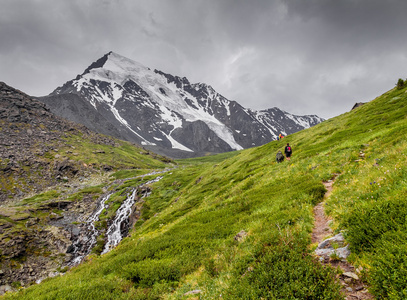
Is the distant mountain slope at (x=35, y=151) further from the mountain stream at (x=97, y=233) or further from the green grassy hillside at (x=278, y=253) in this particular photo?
the green grassy hillside at (x=278, y=253)

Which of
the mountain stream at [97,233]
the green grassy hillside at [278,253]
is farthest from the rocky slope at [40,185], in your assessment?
the green grassy hillside at [278,253]

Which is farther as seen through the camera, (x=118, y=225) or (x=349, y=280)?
(x=118, y=225)

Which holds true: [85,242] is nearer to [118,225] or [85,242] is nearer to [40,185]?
[118,225]

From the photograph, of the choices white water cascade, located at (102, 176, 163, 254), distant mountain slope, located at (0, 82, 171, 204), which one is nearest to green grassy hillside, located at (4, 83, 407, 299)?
white water cascade, located at (102, 176, 163, 254)

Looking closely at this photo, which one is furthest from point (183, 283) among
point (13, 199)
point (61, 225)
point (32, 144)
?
point (32, 144)

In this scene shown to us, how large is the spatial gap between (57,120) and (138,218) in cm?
17320

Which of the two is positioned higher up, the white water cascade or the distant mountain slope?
the distant mountain slope

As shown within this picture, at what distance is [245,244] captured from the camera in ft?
28.2

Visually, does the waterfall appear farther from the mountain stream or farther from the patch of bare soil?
the patch of bare soil

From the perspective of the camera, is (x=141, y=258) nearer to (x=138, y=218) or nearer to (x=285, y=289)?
(x=285, y=289)

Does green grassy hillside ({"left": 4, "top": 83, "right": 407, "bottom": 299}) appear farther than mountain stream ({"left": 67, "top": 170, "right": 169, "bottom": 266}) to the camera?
No

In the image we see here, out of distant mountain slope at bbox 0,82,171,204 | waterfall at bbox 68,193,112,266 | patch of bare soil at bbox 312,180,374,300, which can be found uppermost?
distant mountain slope at bbox 0,82,171,204

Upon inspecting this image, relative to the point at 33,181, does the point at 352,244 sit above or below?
below

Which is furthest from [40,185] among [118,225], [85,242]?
[85,242]
